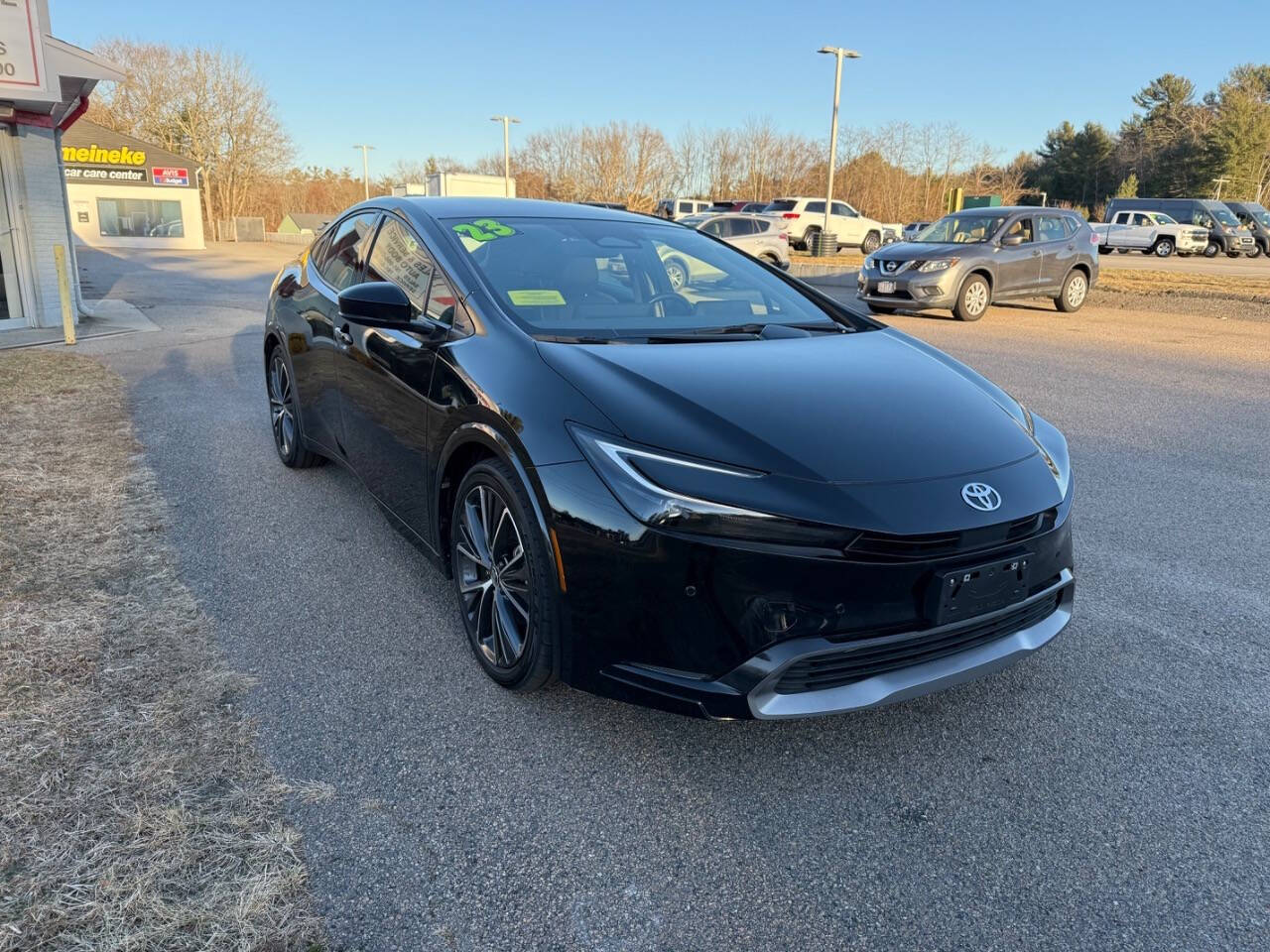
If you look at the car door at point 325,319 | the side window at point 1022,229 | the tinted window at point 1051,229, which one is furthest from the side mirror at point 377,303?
the tinted window at point 1051,229

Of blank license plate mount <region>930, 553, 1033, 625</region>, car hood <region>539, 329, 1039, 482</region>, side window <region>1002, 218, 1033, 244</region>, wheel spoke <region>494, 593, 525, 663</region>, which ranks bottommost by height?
wheel spoke <region>494, 593, 525, 663</region>

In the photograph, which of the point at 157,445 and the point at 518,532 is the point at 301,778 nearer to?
the point at 518,532

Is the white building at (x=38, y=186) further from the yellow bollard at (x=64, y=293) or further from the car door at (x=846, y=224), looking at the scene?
the car door at (x=846, y=224)

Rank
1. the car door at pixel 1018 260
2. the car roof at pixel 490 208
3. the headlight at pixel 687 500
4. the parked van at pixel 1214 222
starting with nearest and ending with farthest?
the headlight at pixel 687 500
the car roof at pixel 490 208
the car door at pixel 1018 260
the parked van at pixel 1214 222

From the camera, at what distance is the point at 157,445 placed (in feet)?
19.6

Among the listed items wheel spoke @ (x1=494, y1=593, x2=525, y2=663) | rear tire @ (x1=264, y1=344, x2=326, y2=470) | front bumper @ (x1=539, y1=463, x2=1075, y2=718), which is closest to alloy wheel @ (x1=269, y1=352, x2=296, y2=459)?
rear tire @ (x1=264, y1=344, x2=326, y2=470)

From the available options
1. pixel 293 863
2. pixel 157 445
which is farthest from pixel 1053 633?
pixel 157 445

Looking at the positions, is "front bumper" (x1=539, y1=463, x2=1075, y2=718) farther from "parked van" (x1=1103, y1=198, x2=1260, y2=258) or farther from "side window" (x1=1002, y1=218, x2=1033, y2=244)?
"parked van" (x1=1103, y1=198, x2=1260, y2=258)

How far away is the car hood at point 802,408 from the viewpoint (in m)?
2.40

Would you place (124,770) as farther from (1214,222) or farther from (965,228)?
(1214,222)

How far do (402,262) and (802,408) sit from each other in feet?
6.62

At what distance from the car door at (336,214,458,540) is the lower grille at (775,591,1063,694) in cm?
162

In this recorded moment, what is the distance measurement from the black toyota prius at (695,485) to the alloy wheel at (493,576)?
0.01m

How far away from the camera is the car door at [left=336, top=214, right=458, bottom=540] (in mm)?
3279
